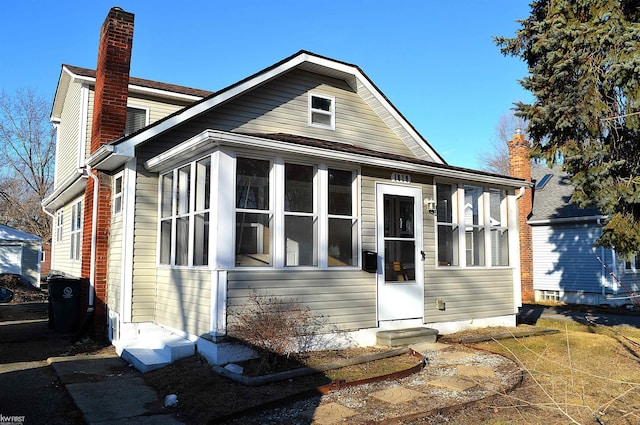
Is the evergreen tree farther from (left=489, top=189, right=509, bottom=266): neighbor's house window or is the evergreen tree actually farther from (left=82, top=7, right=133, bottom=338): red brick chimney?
(left=82, top=7, right=133, bottom=338): red brick chimney

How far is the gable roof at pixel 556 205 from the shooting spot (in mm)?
17516

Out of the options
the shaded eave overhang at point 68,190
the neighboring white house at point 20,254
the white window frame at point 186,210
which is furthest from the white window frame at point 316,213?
the neighboring white house at point 20,254

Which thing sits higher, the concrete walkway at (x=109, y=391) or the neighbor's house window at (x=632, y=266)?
the neighbor's house window at (x=632, y=266)


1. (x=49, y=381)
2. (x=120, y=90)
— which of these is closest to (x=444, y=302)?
(x=49, y=381)

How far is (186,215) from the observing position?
7.99 meters

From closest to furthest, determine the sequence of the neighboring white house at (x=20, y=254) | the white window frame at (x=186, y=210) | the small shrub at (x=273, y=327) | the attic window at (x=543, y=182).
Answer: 1. the small shrub at (x=273, y=327)
2. the white window frame at (x=186, y=210)
3. the attic window at (x=543, y=182)
4. the neighboring white house at (x=20, y=254)

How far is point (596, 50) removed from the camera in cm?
827

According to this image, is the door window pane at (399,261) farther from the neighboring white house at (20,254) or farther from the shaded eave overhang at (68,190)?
the neighboring white house at (20,254)

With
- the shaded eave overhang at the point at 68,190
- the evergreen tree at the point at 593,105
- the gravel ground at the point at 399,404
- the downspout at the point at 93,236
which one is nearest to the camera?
the gravel ground at the point at 399,404

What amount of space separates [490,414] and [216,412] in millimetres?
2855

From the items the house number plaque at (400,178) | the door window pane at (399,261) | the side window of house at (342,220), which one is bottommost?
the door window pane at (399,261)

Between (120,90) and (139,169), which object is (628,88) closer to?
(139,169)

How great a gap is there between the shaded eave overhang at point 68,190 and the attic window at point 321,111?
4.75 m

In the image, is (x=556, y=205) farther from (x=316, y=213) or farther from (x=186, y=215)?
(x=186, y=215)
